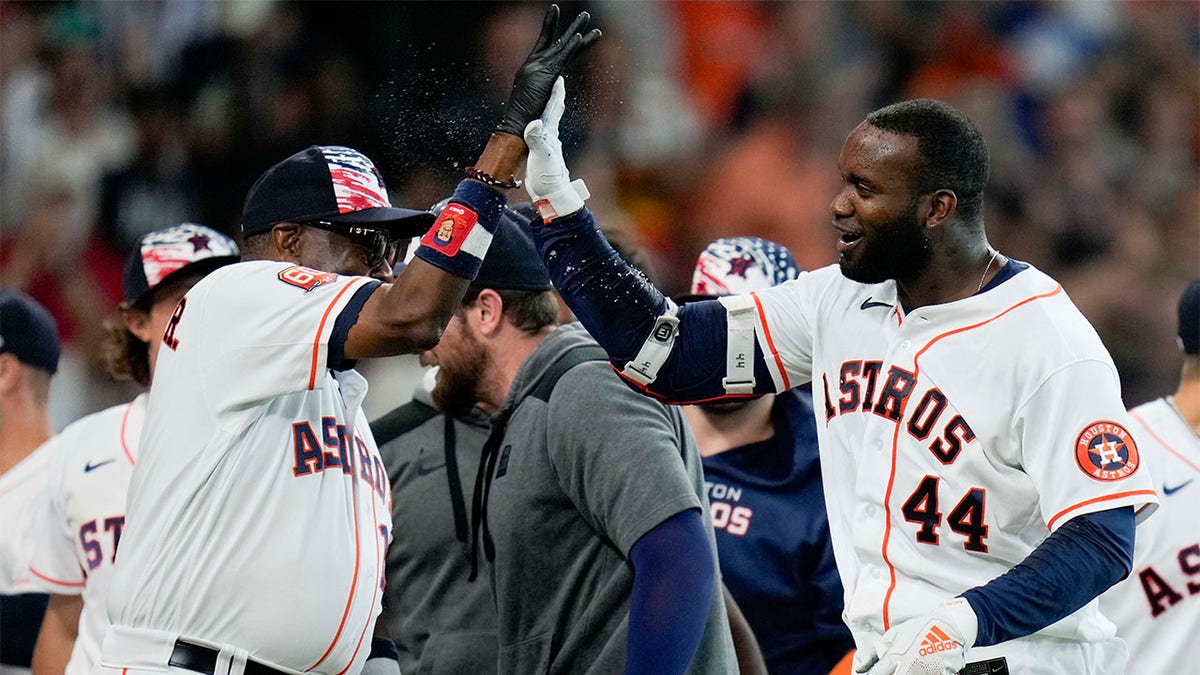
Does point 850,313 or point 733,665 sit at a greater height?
point 850,313

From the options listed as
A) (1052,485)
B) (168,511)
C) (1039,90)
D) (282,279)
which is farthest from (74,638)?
(1039,90)

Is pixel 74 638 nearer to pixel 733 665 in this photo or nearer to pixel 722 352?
pixel 733 665

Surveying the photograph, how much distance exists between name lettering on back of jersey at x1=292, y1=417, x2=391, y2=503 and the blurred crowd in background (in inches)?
174

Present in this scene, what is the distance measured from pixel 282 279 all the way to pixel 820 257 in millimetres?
5095

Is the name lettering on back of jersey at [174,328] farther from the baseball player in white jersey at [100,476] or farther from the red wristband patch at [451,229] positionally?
the baseball player in white jersey at [100,476]

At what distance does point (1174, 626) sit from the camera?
4145mm

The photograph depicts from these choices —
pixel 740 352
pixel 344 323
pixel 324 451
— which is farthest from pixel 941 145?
pixel 324 451

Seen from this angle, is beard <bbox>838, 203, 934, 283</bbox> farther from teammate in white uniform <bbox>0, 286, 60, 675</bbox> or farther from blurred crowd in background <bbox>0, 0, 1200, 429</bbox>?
blurred crowd in background <bbox>0, 0, 1200, 429</bbox>

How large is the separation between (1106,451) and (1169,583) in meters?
1.66

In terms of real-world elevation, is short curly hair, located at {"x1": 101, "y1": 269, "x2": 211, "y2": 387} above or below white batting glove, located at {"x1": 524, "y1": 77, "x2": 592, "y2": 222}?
below

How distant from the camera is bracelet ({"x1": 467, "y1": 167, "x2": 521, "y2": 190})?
A: 2.89m

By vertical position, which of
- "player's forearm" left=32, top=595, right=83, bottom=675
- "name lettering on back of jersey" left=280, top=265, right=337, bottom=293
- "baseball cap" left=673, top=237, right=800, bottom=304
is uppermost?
"baseball cap" left=673, top=237, right=800, bottom=304

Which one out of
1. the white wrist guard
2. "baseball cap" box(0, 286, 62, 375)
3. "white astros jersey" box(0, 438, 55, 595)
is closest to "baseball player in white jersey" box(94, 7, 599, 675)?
the white wrist guard

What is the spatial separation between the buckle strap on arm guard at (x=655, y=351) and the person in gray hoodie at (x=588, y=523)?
0.22 meters
